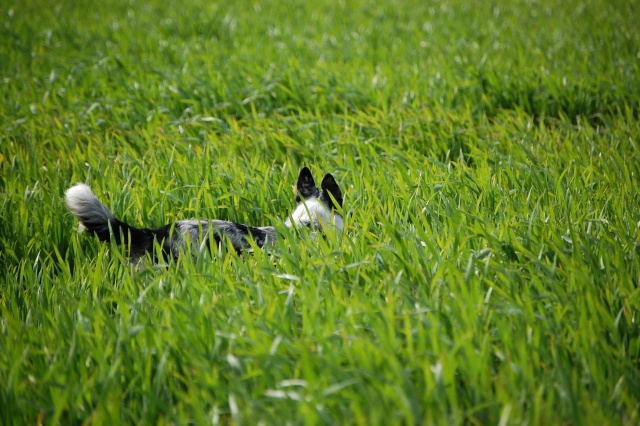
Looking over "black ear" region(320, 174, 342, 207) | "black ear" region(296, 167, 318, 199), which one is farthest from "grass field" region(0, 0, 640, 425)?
"black ear" region(296, 167, 318, 199)

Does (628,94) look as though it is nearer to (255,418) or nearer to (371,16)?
(255,418)

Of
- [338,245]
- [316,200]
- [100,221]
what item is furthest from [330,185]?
[100,221]

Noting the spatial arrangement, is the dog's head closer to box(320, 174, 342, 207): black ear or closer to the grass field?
box(320, 174, 342, 207): black ear

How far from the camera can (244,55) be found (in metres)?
7.48

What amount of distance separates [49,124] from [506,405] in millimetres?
4741

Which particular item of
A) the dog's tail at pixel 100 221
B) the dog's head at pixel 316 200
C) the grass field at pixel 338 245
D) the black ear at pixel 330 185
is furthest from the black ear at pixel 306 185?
the dog's tail at pixel 100 221

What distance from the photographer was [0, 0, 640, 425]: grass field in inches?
Answer: 69.8

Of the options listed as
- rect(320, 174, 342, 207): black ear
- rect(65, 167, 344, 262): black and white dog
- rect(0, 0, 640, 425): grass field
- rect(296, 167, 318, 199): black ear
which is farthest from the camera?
rect(296, 167, 318, 199): black ear

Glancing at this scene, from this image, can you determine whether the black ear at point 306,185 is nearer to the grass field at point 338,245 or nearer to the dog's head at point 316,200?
the dog's head at point 316,200

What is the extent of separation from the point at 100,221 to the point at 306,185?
1231 millimetres

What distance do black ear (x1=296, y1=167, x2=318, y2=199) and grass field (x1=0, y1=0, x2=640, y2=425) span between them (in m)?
0.22

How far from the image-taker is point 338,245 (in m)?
2.67

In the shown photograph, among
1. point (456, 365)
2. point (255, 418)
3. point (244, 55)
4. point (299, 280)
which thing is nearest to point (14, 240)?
point (299, 280)

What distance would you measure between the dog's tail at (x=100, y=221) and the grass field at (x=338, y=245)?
6.0 inches
